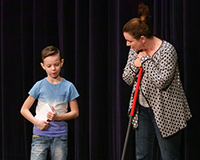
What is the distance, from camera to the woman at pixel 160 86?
167 centimetres

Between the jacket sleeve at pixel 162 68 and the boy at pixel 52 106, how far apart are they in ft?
1.85

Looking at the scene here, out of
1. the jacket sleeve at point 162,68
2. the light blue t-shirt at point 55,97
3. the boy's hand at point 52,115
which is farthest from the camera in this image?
the light blue t-shirt at point 55,97

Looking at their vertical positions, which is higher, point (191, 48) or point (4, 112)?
point (191, 48)

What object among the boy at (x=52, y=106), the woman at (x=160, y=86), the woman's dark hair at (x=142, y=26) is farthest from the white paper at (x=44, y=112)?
the woman's dark hair at (x=142, y=26)

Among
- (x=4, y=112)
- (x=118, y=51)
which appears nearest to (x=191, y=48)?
(x=118, y=51)

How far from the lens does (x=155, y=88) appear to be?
67.9 inches

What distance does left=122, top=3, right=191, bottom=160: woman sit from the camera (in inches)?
65.7

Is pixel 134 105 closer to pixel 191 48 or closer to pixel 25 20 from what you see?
pixel 191 48

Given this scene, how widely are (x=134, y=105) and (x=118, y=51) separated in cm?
72

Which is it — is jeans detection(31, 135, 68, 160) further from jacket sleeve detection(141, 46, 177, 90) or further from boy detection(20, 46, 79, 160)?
jacket sleeve detection(141, 46, 177, 90)

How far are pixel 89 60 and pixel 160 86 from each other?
95 centimetres

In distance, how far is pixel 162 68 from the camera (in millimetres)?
1664

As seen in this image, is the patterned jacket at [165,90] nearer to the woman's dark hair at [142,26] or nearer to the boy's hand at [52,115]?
the woman's dark hair at [142,26]

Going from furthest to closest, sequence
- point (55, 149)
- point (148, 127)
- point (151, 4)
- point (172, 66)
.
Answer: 1. point (151, 4)
2. point (55, 149)
3. point (148, 127)
4. point (172, 66)
